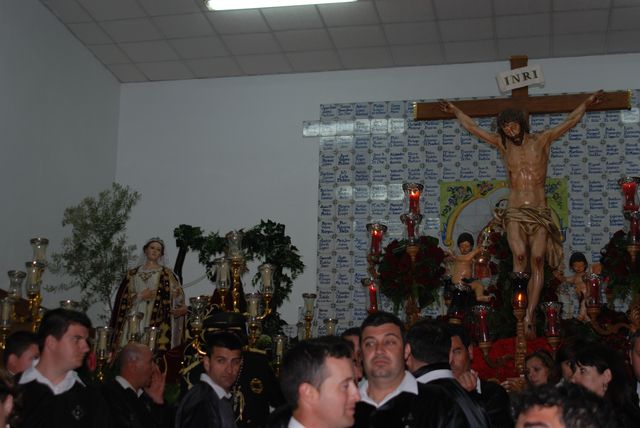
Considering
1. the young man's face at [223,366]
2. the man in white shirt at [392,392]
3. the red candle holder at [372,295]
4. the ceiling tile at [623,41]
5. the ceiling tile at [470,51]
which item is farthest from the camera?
the ceiling tile at [470,51]

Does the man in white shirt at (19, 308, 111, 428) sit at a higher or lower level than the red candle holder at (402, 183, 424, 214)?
lower

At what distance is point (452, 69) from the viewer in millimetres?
12594

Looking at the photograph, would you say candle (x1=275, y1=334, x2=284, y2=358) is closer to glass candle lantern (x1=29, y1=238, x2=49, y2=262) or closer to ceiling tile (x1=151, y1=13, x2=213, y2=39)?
glass candle lantern (x1=29, y1=238, x2=49, y2=262)

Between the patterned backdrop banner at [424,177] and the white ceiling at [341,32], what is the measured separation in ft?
2.80

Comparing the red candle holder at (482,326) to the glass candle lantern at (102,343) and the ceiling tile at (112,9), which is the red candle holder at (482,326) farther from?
the ceiling tile at (112,9)

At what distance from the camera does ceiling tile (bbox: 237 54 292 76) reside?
12.7 metres

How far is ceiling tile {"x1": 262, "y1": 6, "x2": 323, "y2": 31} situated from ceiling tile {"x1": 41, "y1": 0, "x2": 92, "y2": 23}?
2440 mm

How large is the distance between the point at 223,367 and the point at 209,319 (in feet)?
4.86

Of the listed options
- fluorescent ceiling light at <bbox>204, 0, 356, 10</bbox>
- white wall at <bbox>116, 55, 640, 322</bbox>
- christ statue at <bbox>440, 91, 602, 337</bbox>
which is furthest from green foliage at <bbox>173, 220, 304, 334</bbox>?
fluorescent ceiling light at <bbox>204, 0, 356, 10</bbox>

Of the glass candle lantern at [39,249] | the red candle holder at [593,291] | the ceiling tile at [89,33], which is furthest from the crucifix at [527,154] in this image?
the ceiling tile at [89,33]

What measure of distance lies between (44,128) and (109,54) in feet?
6.53

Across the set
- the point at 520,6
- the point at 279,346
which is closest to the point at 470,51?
the point at 520,6

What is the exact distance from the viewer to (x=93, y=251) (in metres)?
11.1

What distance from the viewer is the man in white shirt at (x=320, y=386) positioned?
3.01 metres
